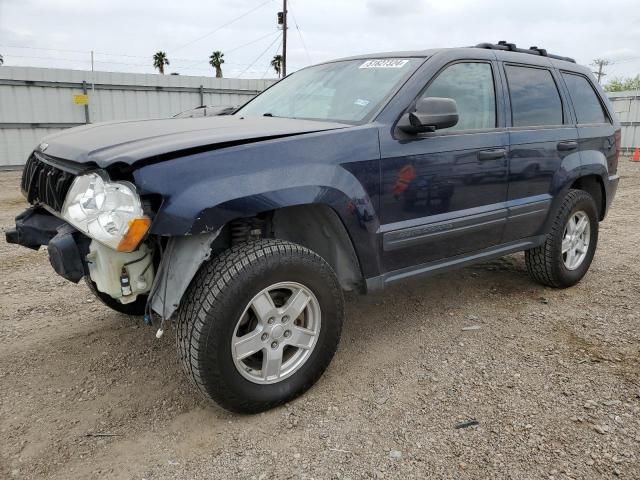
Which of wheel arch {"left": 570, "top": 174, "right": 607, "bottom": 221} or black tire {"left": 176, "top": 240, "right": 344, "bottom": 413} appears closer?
black tire {"left": 176, "top": 240, "right": 344, "bottom": 413}

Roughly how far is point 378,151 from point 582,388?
1662mm

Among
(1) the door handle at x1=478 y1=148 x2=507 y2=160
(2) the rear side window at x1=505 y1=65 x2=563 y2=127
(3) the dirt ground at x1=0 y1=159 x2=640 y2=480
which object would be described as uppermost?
(2) the rear side window at x1=505 y1=65 x2=563 y2=127

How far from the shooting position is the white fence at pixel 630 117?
18234mm

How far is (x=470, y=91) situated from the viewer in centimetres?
340

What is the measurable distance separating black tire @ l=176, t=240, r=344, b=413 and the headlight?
383mm

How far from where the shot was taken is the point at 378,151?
109 inches

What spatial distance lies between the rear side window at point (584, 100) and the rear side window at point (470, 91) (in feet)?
3.65

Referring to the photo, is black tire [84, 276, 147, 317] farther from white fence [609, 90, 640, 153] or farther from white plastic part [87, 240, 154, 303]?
white fence [609, 90, 640, 153]

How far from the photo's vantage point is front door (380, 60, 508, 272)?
287 centimetres

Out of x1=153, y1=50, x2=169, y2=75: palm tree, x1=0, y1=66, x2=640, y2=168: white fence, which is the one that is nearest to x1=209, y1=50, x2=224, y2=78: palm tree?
x1=153, y1=50, x2=169, y2=75: palm tree

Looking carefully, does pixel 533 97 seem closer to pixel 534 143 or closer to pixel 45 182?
pixel 534 143

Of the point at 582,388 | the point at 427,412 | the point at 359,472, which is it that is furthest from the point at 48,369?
the point at 582,388

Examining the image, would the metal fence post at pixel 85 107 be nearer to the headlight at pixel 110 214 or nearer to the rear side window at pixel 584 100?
the rear side window at pixel 584 100

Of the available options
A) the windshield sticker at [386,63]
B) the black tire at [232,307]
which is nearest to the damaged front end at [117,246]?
the black tire at [232,307]
